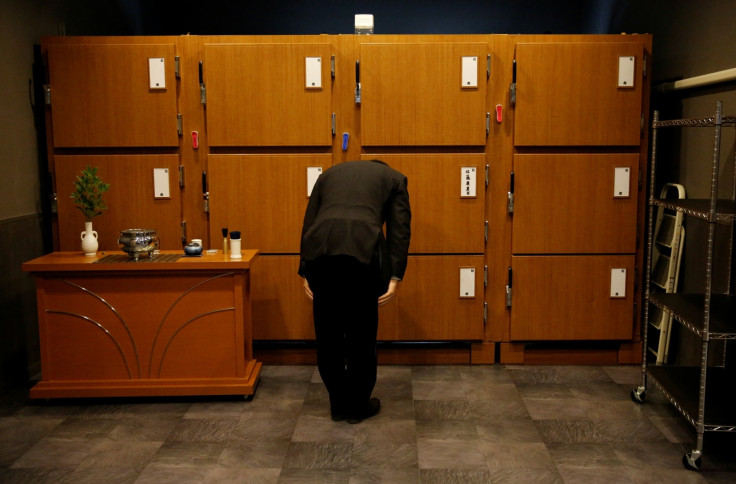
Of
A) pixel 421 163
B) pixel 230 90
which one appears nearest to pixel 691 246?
pixel 421 163

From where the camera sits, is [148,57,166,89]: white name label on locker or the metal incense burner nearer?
the metal incense burner

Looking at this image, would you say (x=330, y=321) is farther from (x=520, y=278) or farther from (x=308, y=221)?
(x=520, y=278)

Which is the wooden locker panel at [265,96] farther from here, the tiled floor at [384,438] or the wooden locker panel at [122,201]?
the tiled floor at [384,438]

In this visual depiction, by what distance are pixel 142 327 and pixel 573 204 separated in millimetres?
2461

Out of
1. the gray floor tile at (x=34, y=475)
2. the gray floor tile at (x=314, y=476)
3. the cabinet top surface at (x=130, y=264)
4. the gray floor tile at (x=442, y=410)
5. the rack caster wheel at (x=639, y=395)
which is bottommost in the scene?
the gray floor tile at (x=34, y=475)

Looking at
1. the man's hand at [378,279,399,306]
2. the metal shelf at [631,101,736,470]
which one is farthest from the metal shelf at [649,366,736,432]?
the man's hand at [378,279,399,306]

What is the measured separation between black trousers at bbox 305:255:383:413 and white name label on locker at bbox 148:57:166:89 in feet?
5.08

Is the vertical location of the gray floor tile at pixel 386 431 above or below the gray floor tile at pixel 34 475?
above

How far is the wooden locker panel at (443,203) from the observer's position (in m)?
3.79

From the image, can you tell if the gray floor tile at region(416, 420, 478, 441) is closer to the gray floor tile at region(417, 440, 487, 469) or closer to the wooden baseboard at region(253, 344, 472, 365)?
the gray floor tile at region(417, 440, 487, 469)

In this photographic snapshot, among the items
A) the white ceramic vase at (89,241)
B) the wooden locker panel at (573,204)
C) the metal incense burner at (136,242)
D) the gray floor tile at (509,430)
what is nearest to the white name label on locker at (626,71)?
the wooden locker panel at (573,204)

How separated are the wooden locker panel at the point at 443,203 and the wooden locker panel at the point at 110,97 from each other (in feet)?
3.97

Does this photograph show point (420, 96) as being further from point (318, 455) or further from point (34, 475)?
point (34, 475)

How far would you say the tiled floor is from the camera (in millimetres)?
2643
